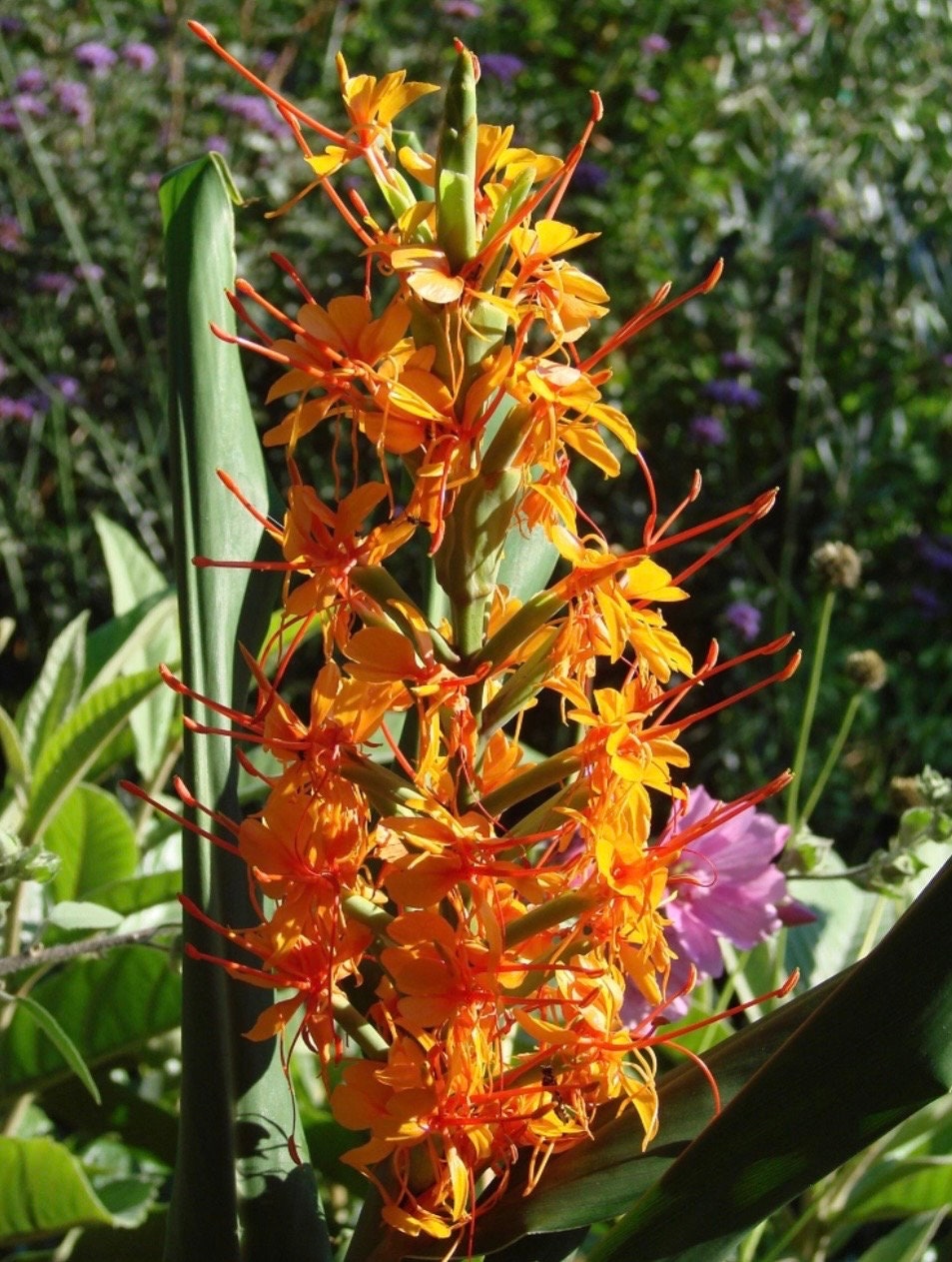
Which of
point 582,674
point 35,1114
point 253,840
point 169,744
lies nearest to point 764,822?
point 582,674

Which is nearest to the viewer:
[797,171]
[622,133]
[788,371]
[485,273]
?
[485,273]

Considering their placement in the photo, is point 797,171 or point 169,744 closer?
point 169,744

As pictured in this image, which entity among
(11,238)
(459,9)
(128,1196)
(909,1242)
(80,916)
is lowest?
(909,1242)

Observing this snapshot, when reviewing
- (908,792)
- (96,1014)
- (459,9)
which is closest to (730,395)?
(459,9)

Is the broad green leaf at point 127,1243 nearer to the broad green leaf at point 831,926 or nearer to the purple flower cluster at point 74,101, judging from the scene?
the broad green leaf at point 831,926

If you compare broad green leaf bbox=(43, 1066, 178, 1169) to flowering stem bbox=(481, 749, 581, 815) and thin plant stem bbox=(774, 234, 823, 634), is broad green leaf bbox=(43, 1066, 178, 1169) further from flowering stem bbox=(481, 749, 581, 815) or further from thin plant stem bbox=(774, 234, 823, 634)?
thin plant stem bbox=(774, 234, 823, 634)

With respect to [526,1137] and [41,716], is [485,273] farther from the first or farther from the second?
[41,716]

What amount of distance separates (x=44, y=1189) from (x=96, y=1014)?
147 millimetres

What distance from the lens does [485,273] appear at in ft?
1.63

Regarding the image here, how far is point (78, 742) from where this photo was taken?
36.0 inches

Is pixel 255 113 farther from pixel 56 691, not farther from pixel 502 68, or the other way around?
pixel 56 691

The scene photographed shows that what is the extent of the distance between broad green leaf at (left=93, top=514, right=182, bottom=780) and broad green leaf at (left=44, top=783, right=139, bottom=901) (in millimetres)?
84

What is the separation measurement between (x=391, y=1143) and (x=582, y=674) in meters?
0.19

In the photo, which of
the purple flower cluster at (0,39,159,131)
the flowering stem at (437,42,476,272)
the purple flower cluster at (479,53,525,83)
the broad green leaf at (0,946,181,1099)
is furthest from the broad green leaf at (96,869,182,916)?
the purple flower cluster at (479,53,525,83)
